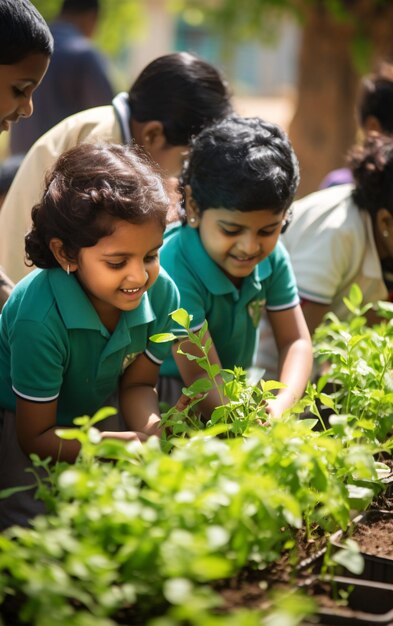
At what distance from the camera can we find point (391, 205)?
359 cm

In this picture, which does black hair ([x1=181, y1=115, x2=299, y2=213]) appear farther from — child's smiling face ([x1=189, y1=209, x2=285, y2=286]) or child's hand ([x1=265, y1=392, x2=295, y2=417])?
child's hand ([x1=265, y1=392, x2=295, y2=417])

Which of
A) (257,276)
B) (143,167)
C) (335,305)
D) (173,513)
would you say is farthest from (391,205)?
(173,513)

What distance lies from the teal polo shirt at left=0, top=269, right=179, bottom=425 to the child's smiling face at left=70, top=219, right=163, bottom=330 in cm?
6

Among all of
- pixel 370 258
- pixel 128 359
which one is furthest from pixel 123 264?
pixel 370 258

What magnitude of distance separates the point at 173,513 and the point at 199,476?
92mm

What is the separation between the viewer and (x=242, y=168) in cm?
284

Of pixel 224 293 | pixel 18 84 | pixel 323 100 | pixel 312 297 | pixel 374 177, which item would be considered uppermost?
pixel 18 84

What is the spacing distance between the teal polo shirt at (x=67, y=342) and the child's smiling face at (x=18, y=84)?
1.69ft

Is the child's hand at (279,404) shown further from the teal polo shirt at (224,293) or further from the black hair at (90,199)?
the black hair at (90,199)

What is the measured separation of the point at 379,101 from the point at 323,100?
4.68 meters

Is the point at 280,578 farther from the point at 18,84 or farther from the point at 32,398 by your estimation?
the point at 18,84

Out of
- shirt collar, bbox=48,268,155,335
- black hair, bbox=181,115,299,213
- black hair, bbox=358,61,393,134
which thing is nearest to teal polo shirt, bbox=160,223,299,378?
black hair, bbox=181,115,299,213

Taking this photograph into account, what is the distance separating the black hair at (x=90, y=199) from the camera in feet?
7.80

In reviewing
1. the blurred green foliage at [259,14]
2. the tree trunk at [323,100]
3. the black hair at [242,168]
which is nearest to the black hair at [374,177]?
the black hair at [242,168]
